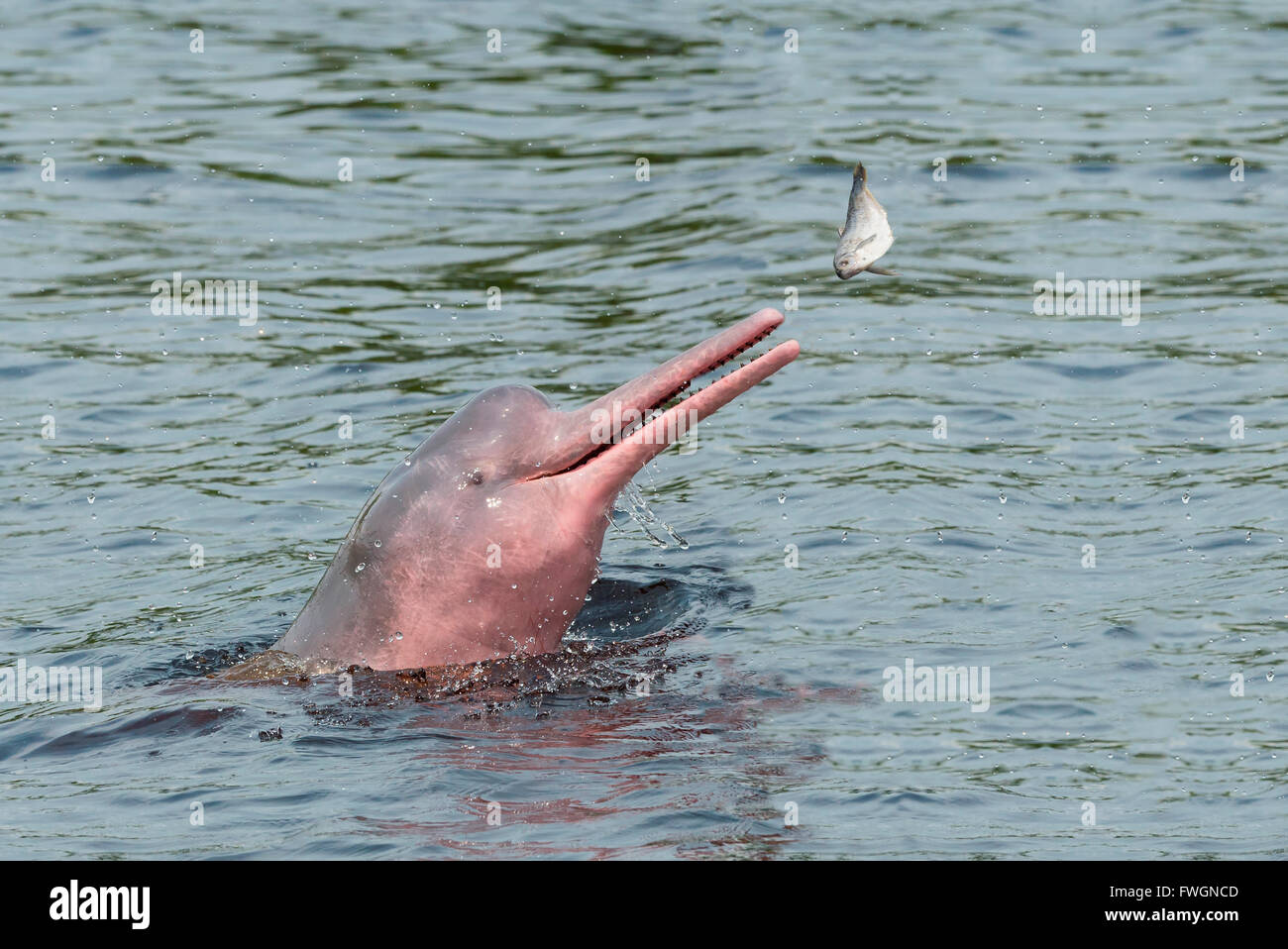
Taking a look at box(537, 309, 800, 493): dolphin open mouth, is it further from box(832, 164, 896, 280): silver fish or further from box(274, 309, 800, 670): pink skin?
box(832, 164, 896, 280): silver fish

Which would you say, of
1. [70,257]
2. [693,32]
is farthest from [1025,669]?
[693,32]

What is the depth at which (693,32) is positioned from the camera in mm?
24219

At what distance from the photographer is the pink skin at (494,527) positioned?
29.9 feet

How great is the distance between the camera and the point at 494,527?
916 centimetres

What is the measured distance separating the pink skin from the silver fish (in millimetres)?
856

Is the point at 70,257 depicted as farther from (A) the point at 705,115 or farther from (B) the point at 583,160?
(A) the point at 705,115

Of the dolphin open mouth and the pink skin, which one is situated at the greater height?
the dolphin open mouth

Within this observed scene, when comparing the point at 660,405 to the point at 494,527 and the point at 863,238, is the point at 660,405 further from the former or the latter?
the point at 863,238

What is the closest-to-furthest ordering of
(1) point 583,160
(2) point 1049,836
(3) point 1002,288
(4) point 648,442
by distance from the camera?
(2) point 1049,836
(4) point 648,442
(3) point 1002,288
(1) point 583,160

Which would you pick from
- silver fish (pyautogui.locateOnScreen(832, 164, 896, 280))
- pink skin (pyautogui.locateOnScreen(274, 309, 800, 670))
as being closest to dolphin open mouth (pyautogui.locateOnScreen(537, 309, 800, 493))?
pink skin (pyautogui.locateOnScreen(274, 309, 800, 670))

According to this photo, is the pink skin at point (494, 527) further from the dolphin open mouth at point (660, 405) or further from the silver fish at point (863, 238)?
the silver fish at point (863, 238)

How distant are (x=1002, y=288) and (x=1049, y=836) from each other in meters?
9.33

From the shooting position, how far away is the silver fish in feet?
31.1

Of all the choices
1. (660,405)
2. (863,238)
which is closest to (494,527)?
(660,405)
